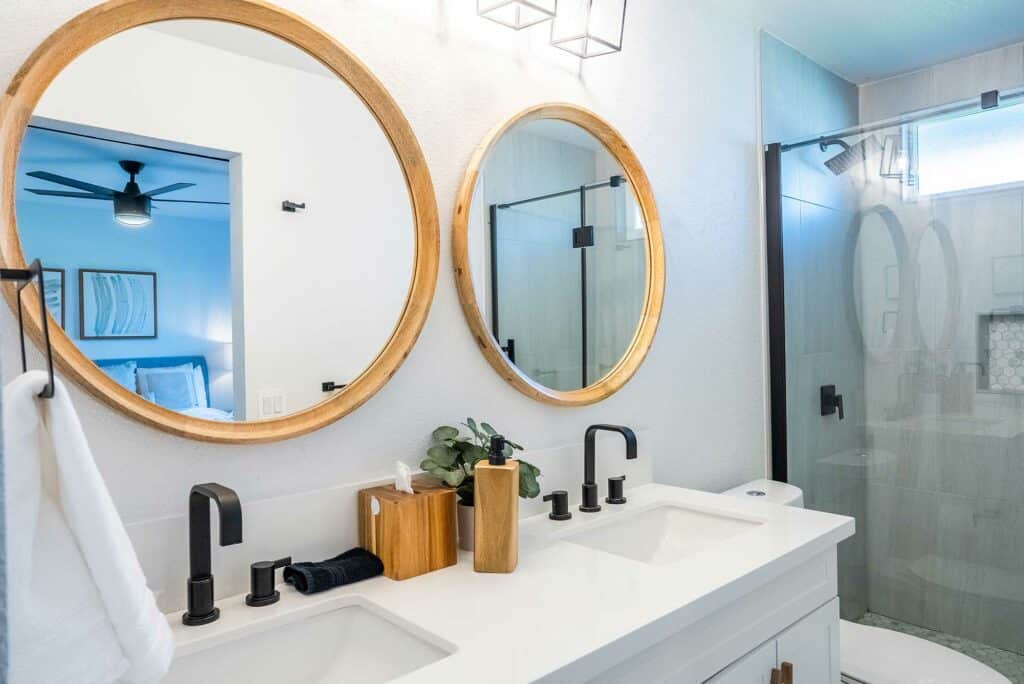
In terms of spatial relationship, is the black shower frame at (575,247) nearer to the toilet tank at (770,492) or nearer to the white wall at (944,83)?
the toilet tank at (770,492)

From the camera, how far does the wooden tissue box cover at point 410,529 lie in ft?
3.98

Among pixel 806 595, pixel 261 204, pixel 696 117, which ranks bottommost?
pixel 806 595

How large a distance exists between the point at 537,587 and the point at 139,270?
81cm

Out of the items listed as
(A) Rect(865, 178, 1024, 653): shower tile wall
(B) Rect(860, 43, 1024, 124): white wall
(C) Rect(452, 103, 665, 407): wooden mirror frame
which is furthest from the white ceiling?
(C) Rect(452, 103, 665, 407): wooden mirror frame

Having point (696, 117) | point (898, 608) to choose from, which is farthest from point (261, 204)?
point (898, 608)

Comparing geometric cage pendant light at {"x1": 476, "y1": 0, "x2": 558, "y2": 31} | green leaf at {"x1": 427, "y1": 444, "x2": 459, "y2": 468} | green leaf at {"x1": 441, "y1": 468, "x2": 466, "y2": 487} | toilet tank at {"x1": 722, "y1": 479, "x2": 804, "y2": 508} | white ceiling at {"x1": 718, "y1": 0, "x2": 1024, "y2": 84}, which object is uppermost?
white ceiling at {"x1": 718, "y1": 0, "x2": 1024, "y2": 84}

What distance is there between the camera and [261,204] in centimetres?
120

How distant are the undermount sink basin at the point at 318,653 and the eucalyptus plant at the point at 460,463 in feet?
0.93

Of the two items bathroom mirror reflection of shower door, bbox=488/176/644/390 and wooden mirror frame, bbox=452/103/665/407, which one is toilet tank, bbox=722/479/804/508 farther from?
bathroom mirror reflection of shower door, bbox=488/176/644/390

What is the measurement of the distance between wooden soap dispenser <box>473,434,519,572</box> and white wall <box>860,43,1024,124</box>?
2.29 metres

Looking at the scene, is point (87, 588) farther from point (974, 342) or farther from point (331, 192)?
point (974, 342)

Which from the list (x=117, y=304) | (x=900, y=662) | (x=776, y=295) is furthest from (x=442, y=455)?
(x=776, y=295)

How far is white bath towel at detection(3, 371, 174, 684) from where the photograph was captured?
0.56 m

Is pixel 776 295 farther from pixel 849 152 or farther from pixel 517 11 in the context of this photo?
pixel 517 11
